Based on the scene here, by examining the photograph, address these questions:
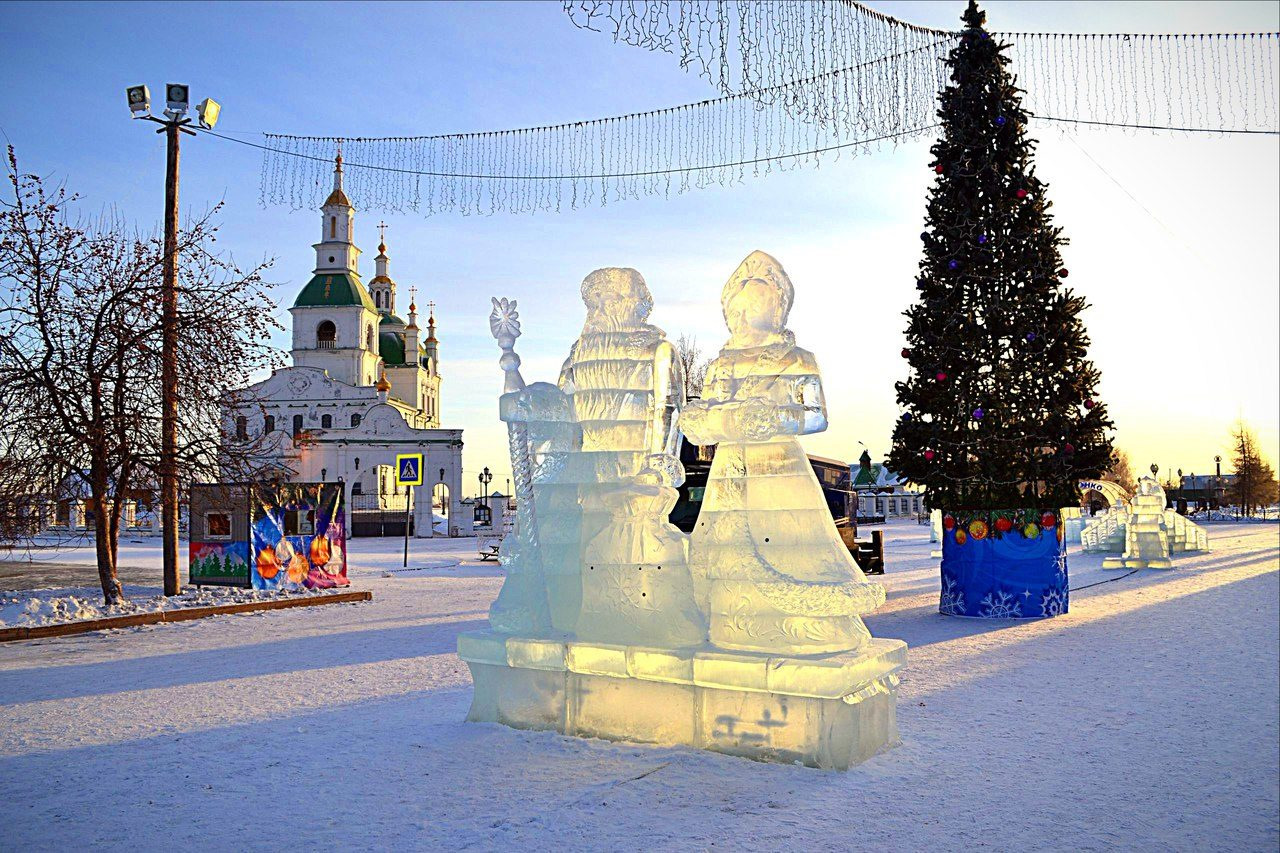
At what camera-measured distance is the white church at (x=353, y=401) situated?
4872 cm

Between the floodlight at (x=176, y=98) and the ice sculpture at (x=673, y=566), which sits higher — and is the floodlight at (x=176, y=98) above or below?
above

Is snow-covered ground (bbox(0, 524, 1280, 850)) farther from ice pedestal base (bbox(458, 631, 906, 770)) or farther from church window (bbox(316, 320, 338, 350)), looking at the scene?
church window (bbox(316, 320, 338, 350))

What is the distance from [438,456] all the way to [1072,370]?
42555 millimetres

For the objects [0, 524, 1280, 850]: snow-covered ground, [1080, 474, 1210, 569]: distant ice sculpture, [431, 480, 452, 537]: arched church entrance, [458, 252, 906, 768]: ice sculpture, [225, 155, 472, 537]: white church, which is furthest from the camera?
[225, 155, 472, 537]: white church

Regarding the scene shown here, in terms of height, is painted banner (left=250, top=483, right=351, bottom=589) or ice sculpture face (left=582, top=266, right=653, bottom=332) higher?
ice sculpture face (left=582, top=266, right=653, bottom=332)

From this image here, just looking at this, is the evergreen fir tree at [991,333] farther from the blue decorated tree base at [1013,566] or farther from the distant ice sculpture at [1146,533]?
the distant ice sculpture at [1146,533]

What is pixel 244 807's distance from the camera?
A: 4816 millimetres

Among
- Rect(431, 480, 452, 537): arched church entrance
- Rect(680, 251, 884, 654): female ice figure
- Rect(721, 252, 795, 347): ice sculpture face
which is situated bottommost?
Rect(431, 480, 452, 537): arched church entrance

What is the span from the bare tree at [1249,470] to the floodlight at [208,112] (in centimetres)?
6057

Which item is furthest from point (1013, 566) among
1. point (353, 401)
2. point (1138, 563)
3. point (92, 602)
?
point (353, 401)

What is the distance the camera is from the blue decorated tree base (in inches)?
479

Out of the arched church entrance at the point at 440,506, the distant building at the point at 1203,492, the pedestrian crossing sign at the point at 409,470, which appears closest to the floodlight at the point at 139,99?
the pedestrian crossing sign at the point at 409,470

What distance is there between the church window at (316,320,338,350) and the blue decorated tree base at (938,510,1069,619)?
172ft

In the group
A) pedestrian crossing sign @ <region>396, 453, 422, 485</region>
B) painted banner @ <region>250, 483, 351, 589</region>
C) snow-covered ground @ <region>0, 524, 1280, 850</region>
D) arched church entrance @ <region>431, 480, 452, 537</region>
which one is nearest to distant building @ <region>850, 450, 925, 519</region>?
arched church entrance @ <region>431, 480, 452, 537</region>
